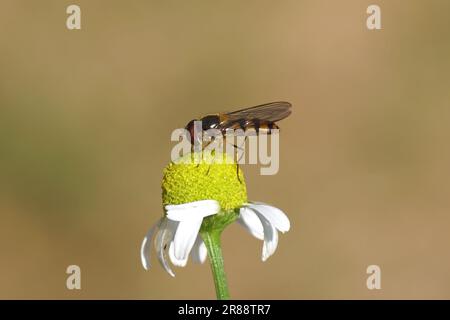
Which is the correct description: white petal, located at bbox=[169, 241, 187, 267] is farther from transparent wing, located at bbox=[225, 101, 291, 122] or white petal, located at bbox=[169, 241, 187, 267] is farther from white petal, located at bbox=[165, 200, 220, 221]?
transparent wing, located at bbox=[225, 101, 291, 122]

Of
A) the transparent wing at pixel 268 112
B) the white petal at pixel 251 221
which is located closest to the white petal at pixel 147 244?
the white petal at pixel 251 221

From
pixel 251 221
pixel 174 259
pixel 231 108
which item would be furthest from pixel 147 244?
pixel 231 108

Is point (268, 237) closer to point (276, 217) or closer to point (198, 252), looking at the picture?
point (276, 217)

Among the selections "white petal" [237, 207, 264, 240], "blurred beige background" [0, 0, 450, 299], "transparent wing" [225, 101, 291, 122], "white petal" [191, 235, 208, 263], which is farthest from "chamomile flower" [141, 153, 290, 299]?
"blurred beige background" [0, 0, 450, 299]

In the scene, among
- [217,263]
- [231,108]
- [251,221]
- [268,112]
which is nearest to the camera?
[217,263]

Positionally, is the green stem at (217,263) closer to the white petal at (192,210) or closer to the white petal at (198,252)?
the white petal at (192,210)

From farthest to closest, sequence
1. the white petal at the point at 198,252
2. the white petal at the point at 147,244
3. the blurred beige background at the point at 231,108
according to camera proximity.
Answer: the blurred beige background at the point at 231,108 < the white petal at the point at 198,252 < the white petal at the point at 147,244

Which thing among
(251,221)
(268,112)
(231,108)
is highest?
(231,108)

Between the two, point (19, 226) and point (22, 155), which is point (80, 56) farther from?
point (19, 226)
